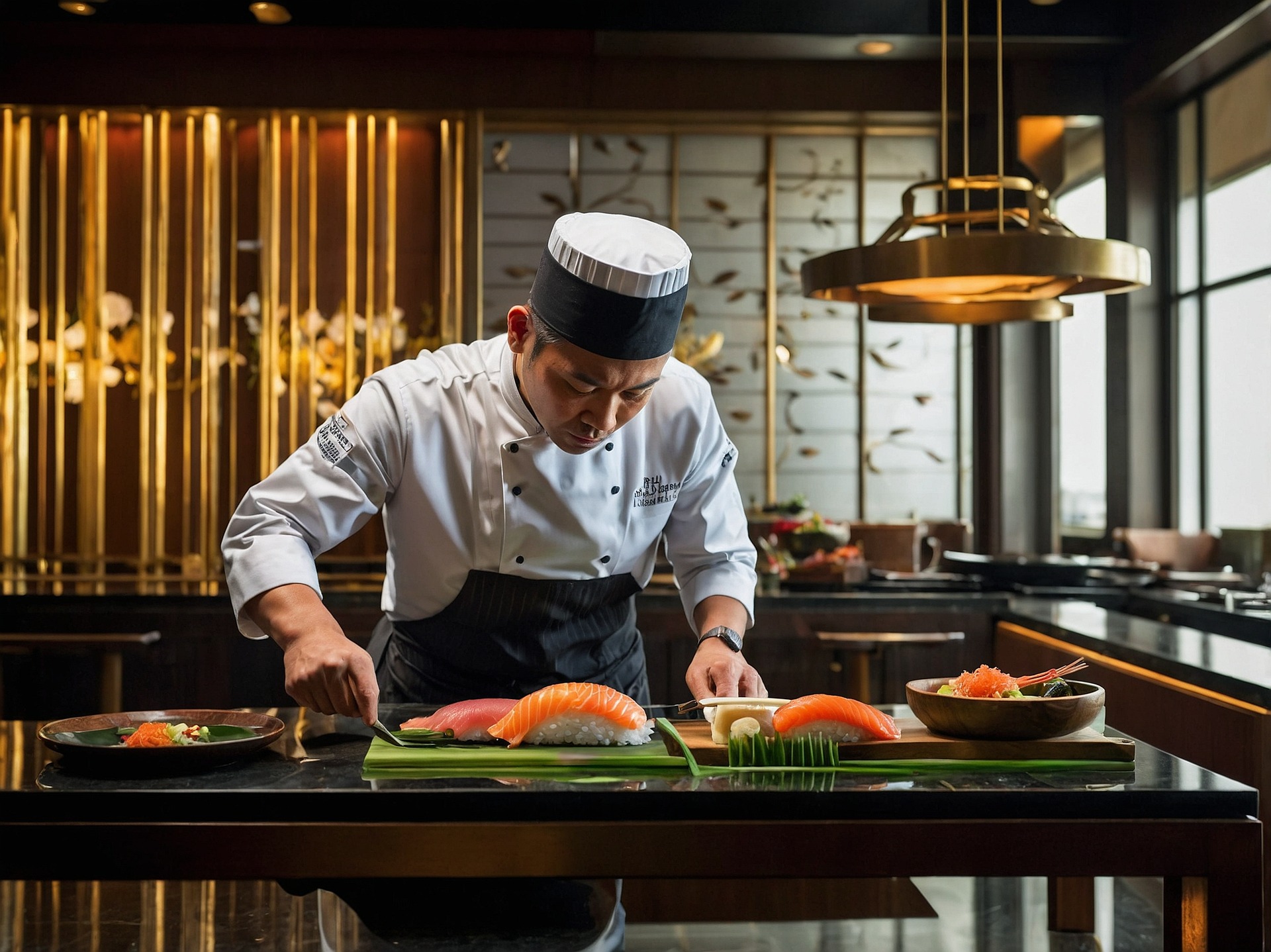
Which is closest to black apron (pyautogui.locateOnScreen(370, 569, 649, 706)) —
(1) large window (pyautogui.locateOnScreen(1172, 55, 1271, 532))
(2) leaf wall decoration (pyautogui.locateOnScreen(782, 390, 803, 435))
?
(2) leaf wall decoration (pyautogui.locateOnScreen(782, 390, 803, 435))

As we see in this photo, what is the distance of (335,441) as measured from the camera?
6.02 feet

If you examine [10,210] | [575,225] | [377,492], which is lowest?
[377,492]

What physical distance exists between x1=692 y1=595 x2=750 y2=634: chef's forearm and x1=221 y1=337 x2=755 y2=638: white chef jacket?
0.02m

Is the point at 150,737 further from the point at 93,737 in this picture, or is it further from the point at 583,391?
the point at 583,391

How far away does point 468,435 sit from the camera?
2000 millimetres

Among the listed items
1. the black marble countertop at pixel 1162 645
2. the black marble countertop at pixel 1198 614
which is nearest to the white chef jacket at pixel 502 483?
the black marble countertop at pixel 1162 645

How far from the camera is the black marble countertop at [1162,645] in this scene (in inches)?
90.0

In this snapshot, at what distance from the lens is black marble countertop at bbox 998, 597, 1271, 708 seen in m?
2.29

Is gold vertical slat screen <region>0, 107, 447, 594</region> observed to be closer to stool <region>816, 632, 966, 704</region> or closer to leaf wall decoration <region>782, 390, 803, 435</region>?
leaf wall decoration <region>782, 390, 803, 435</region>

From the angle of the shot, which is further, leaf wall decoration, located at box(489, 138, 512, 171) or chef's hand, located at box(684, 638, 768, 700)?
leaf wall decoration, located at box(489, 138, 512, 171)

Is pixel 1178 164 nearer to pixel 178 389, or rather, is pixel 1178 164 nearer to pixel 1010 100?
pixel 1010 100

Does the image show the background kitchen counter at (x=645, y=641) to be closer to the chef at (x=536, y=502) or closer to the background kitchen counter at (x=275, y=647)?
the background kitchen counter at (x=275, y=647)

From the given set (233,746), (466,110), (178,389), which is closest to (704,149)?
(466,110)

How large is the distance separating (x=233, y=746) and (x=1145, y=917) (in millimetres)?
2100
